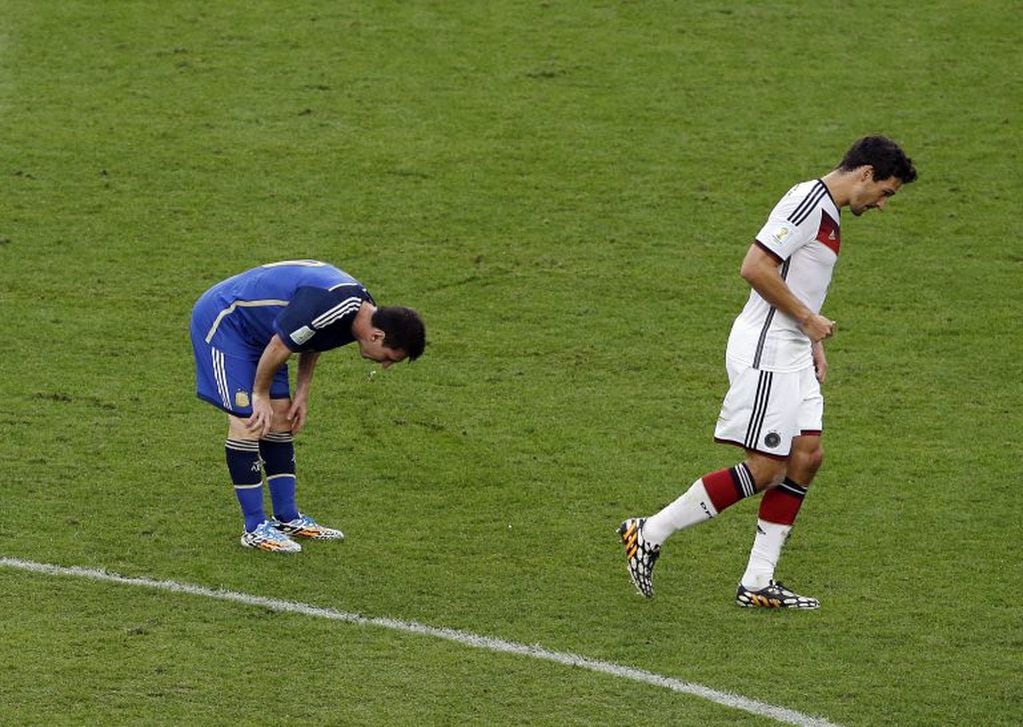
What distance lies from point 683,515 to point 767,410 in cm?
64

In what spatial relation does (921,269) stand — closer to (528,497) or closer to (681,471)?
(681,471)

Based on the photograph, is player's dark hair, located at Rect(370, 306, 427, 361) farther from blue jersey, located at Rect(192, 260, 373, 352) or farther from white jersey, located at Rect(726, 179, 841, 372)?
white jersey, located at Rect(726, 179, 841, 372)

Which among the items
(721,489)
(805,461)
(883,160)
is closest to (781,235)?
(883,160)

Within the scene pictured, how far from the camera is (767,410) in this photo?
25.6 feet

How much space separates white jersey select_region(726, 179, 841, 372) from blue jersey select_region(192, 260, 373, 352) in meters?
1.78

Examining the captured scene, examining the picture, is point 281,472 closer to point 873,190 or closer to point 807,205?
point 807,205

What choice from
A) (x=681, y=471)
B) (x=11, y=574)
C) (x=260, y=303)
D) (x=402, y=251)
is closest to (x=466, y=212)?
(x=402, y=251)

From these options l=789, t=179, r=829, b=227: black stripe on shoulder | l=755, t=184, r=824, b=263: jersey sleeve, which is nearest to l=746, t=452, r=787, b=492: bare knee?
l=755, t=184, r=824, b=263: jersey sleeve

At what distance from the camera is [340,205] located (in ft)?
45.6

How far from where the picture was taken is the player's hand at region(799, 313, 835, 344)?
302 inches

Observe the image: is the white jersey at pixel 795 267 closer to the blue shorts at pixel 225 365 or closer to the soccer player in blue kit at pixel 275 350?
the soccer player in blue kit at pixel 275 350

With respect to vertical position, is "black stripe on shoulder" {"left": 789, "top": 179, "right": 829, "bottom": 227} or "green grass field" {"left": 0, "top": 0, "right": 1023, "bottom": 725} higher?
"black stripe on shoulder" {"left": 789, "top": 179, "right": 829, "bottom": 227}

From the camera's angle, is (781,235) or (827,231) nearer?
(781,235)

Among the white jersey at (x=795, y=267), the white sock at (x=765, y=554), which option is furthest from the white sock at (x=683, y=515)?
the white jersey at (x=795, y=267)
